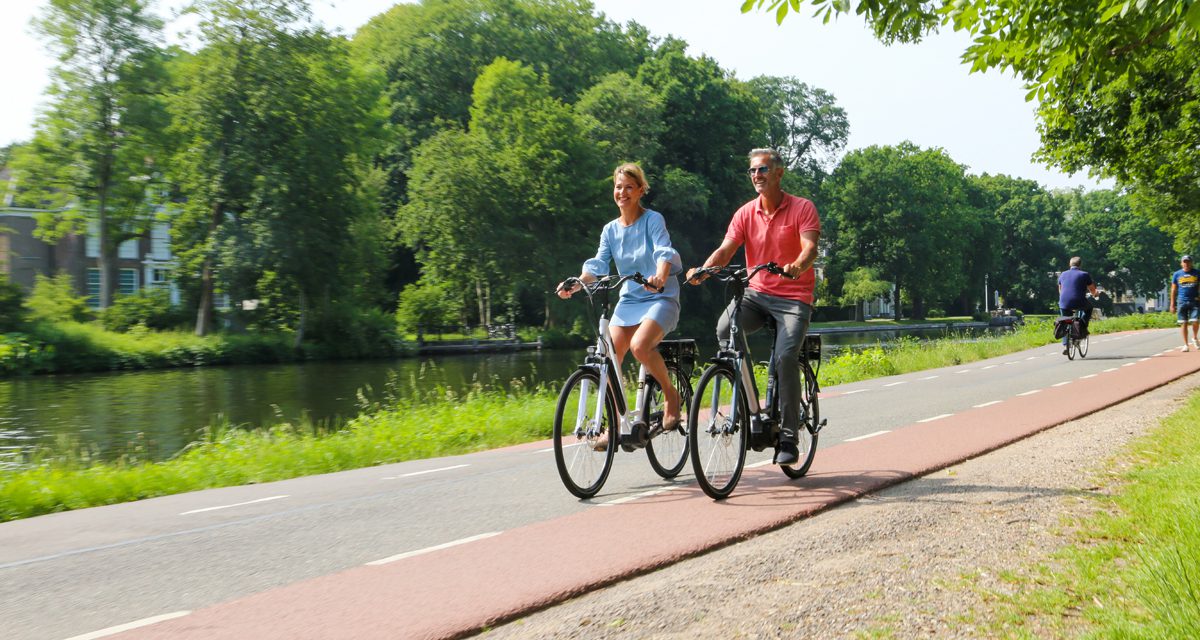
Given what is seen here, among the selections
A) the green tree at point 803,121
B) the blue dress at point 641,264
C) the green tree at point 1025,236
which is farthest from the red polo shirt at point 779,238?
the green tree at point 1025,236

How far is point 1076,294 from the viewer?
1898 cm

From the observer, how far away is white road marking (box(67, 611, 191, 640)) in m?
3.51

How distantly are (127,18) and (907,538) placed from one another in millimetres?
41649

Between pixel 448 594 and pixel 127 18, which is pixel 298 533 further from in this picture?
pixel 127 18

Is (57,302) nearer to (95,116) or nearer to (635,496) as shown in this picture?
(95,116)

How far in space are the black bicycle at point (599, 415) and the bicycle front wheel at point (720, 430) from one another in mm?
295

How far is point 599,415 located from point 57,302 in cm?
3483

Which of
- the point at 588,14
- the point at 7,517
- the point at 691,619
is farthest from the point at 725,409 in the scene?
the point at 588,14

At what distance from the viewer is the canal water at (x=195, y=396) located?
15695 mm

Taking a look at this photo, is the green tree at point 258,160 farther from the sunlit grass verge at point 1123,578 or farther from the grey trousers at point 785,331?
the sunlit grass verge at point 1123,578

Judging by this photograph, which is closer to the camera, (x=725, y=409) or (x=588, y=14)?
(x=725, y=409)

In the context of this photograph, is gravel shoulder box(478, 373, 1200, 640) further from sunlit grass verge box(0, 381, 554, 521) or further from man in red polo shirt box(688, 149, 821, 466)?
sunlit grass verge box(0, 381, 554, 521)

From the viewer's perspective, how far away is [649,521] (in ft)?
16.7

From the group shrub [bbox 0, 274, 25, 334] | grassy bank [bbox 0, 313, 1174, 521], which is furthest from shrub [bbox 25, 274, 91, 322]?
grassy bank [bbox 0, 313, 1174, 521]
